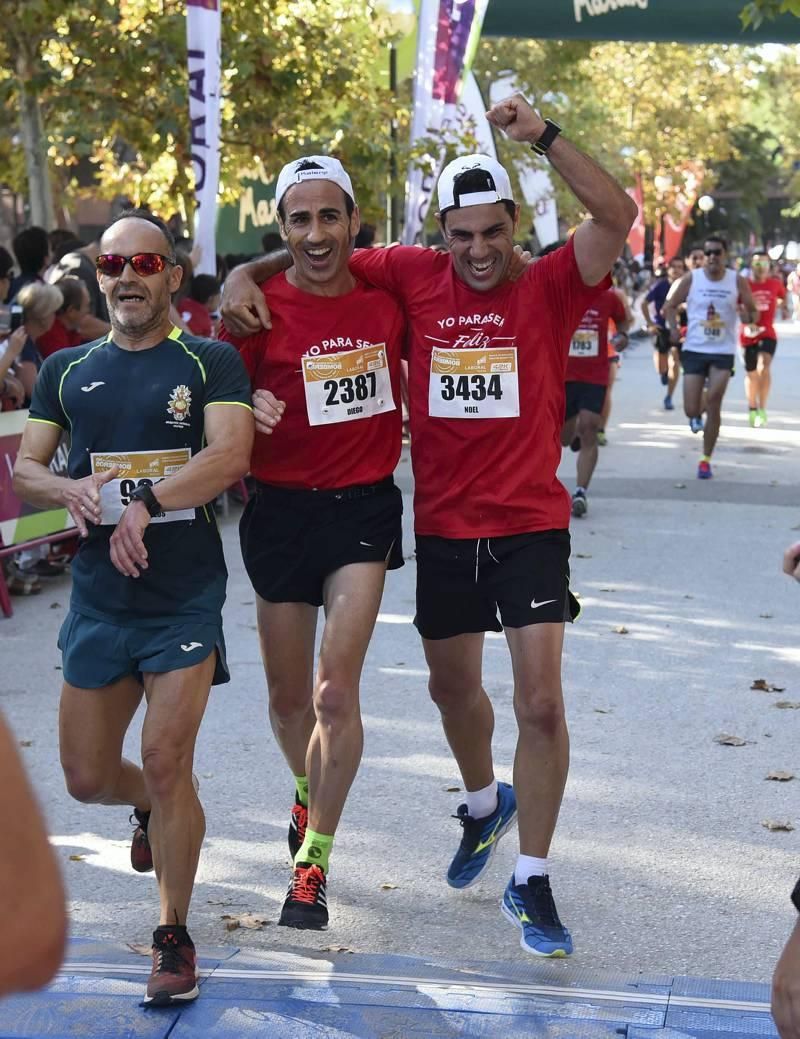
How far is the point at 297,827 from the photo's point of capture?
16.6 ft

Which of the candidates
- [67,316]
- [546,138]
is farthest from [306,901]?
[67,316]

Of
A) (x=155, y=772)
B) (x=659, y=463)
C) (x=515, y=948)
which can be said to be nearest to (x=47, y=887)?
(x=155, y=772)

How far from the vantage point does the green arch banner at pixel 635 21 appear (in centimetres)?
1408

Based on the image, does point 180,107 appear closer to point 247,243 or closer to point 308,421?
point 247,243

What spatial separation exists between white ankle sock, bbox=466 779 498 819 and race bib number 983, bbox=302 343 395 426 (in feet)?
4.19

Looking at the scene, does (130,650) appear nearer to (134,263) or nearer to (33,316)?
(134,263)

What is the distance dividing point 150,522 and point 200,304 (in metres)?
8.55

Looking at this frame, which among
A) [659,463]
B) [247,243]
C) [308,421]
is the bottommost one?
[659,463]

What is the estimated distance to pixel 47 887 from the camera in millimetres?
1181

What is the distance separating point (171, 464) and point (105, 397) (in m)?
0.25

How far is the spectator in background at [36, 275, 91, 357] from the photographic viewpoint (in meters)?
10.2

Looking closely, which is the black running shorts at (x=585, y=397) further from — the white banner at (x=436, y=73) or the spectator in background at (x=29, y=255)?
the spectator in background at (x=29, y=255)

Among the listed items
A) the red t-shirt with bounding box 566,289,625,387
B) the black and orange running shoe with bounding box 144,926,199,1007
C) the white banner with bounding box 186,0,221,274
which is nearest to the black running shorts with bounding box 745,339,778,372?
the red t-shirt with bounding box 566,289,625,387

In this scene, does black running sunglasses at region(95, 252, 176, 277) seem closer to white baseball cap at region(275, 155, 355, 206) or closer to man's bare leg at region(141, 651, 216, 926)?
white baseball cap at region(275, 155, 355, 206)
